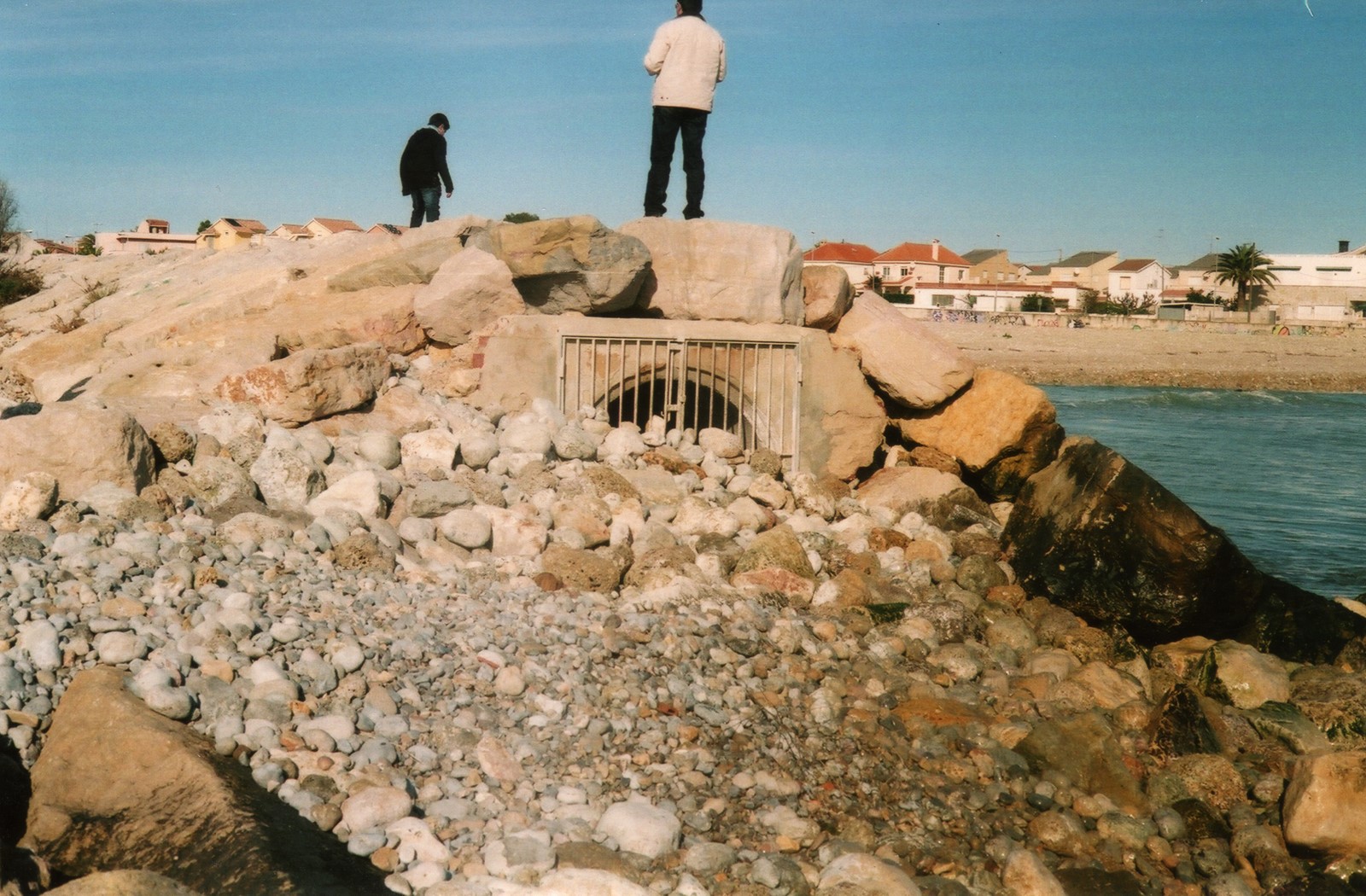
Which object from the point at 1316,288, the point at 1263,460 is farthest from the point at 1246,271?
the point at 1263,460

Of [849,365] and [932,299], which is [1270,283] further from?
[849,365]

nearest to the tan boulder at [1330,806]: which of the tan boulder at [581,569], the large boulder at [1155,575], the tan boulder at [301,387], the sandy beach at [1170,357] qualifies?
the large boulder at [1155,575]

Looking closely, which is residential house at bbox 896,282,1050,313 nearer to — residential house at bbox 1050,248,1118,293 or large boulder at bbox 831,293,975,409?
residential house at bbox 1050,248,1118,293

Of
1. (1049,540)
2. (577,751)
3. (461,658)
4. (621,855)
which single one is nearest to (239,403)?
(461,658)

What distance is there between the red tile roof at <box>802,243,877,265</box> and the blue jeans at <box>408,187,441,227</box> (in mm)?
57123

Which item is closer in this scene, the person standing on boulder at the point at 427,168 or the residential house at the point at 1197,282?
the person standing on boulder at the point at 427,168

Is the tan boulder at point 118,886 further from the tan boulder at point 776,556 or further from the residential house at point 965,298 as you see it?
the residential house at point 965,298

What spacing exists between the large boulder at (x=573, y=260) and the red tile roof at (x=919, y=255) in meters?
71.1

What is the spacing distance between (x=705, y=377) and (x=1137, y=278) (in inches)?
3197

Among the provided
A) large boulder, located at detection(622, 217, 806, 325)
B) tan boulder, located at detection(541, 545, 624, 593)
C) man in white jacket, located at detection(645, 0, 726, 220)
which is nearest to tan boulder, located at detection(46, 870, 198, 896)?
tan boulder, located at detection(541, 545, 624, 593)

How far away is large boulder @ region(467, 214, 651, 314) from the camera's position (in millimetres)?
8992

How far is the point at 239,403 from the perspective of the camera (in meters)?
7.60

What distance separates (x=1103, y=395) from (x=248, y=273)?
1318 inches

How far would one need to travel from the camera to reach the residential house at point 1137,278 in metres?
82.8
